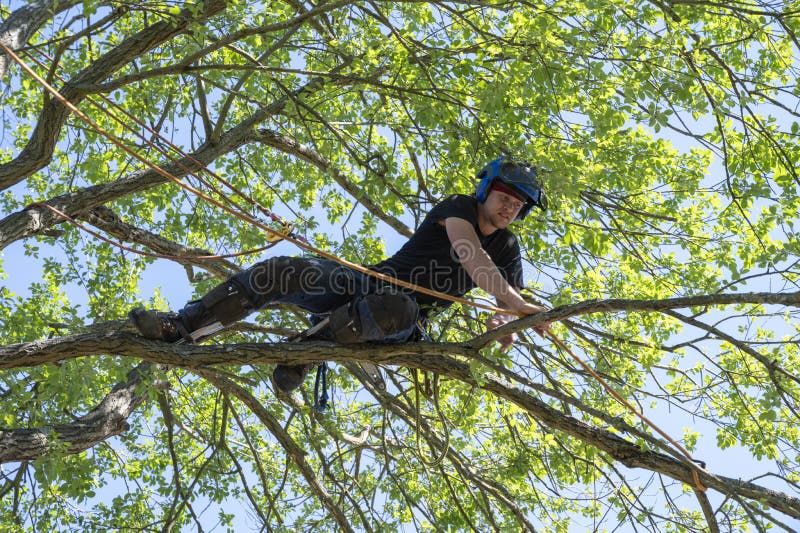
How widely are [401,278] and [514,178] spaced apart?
75cm

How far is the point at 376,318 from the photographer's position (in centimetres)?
355

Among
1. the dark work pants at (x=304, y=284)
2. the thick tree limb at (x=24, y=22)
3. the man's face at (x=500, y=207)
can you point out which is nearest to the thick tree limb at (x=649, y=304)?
the dark work pants at (x=304, y=284)

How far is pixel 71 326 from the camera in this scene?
15.6ft

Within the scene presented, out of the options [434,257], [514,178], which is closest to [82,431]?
[434,257]

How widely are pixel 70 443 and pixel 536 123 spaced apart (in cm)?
343

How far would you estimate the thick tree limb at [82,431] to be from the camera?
442 cm

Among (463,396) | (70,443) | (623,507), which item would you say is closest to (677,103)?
(463,396)

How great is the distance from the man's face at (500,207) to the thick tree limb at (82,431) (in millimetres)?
Result: 2082

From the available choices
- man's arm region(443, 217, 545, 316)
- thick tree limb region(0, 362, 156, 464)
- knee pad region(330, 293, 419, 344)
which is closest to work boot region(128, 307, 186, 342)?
thick tree limb region(0, 362, 156, 464)

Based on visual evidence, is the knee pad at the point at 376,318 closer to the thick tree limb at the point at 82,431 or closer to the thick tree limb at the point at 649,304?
the thick tree limb at the point at 649,304

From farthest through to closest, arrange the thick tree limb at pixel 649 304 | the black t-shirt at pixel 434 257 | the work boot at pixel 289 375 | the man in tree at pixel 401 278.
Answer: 1. the work boot at pixel 289 375
2. the black t-shirt at pixel 434 257
3. the man in tree at pixel 401 278
4. the thick tree limb at pixel 649 304

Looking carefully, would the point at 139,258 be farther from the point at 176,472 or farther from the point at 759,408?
the point at 759,408

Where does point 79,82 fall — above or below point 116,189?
above

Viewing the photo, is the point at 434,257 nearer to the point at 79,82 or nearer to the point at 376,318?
the point at 376,318
